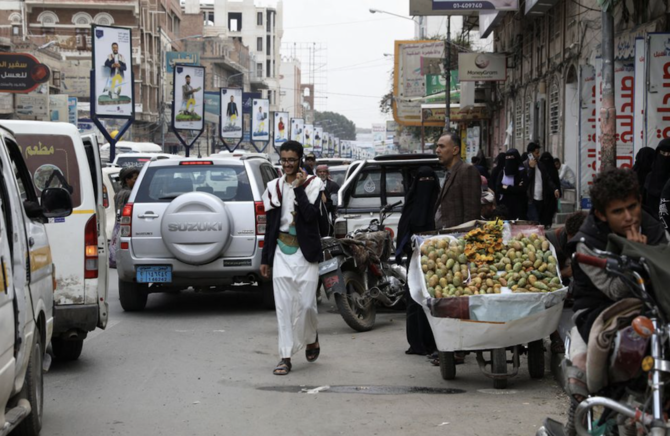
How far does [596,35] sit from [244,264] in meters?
12.0

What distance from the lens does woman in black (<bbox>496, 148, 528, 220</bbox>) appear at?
17594 millimetres

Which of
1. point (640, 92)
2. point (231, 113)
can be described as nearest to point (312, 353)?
point (640, 92)

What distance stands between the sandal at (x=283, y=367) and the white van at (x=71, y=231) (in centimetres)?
162

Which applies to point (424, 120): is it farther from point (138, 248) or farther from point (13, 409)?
point (13, 409)

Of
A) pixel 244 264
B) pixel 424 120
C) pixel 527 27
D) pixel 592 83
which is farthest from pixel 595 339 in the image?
pixel 424 120

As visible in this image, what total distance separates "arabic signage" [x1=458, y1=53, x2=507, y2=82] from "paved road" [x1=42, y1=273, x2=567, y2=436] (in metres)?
21.8

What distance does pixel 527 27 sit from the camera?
102 ft

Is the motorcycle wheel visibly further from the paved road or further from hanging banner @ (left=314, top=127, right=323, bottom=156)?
hanging banner @ (left=314, top=127, right=323, bottom=156)

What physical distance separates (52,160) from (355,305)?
3.70 metres

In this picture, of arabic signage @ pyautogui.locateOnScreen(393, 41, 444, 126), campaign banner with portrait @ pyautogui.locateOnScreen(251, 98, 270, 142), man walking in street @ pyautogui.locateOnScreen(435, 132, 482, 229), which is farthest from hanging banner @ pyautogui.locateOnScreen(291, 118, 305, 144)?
man walking in street @ pyautogui.locateOnScreen(435, 132, 482, 229)

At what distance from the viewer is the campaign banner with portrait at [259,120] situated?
68881mm

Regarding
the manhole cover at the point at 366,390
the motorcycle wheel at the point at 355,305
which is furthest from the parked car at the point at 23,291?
the motorcycle wheel at the point at 355,305

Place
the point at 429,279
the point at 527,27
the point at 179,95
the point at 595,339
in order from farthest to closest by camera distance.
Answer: the point at 179,95 → the point at 527,27 → the point at 429,279 → the point at 595,339

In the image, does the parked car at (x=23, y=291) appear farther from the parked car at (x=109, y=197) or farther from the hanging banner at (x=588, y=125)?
the hanging banner at (x=588, y=125)
